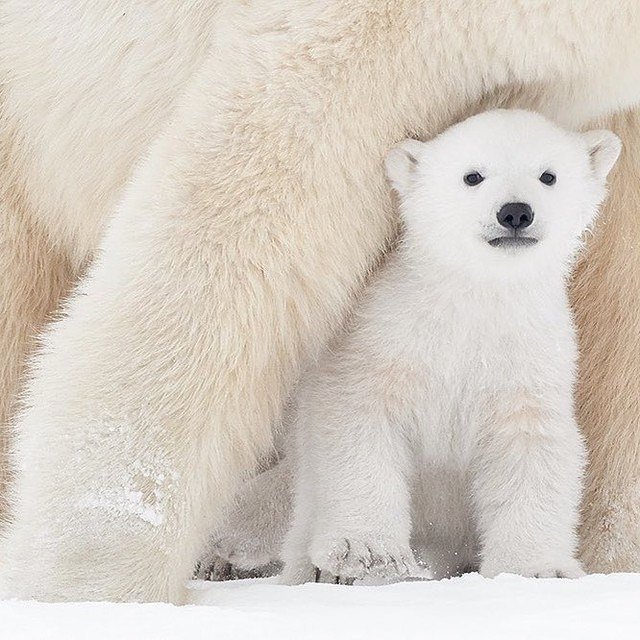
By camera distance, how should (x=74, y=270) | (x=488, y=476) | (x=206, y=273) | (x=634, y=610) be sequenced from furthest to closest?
(x=74, y=270) < (x=488, y=476) < (x=206, y=273) < (x=634, y=610)

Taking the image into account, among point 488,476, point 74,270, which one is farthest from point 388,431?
point 74,270

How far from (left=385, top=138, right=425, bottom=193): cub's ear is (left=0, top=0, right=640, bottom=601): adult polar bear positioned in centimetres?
3

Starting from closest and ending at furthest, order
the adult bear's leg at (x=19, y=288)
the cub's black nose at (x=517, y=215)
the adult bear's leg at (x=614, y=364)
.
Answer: the cub's black nose at (x=517, y=215), the adult bear's leg at (x=614, y=364), the adult bear's leg at (x=19, y=288)

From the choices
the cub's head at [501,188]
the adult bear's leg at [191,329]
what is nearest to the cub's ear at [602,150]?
the cub's head at [501,188]

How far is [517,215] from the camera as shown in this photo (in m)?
2.52

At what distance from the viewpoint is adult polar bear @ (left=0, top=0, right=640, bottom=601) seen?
255cm

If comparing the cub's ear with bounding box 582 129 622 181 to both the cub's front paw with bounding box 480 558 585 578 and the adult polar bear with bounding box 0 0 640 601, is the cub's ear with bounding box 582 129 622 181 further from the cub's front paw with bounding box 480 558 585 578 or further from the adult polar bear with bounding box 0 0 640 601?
the cub's front paw with bounding box 480 558 585 578

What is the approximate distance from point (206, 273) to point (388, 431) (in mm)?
471

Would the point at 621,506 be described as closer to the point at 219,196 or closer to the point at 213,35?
the point at 219,196

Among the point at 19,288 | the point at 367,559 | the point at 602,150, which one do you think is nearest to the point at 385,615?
the point at 367,559

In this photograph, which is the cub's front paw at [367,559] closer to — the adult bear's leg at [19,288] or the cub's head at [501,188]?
the cub's head at [501,188]

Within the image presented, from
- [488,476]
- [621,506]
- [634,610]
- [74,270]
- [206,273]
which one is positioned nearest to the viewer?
[634,610]

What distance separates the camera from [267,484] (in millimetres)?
3504

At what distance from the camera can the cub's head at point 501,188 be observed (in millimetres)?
2559
